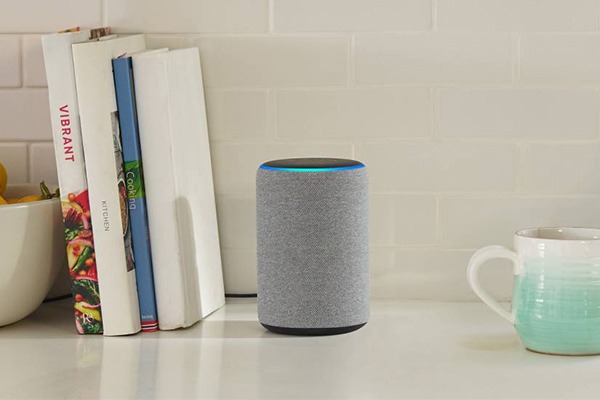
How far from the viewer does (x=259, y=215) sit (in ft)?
3.87

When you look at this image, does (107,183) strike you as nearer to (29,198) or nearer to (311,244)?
(29,198)

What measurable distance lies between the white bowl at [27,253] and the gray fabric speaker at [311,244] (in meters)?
0.26

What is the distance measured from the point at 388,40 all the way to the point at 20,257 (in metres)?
0.57

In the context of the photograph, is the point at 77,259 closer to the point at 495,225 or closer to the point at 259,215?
the point at 259,215

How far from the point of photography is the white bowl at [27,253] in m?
1.14

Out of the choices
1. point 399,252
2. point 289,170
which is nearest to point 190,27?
point 289,170

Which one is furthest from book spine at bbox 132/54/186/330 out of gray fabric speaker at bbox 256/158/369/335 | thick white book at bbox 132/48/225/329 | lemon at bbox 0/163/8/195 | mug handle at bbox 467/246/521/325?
mug handle at bbox 467/246/521/325

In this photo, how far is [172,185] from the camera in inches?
46.7

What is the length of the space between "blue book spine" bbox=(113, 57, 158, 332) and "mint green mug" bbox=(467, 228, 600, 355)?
0.44 meters

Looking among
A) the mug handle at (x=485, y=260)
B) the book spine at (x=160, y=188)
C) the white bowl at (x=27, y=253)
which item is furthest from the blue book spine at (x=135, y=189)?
the mug handle at (x=485, y=260)

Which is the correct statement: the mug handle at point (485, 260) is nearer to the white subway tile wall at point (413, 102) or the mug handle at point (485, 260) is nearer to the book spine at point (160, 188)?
the white subway tile wall at point (413, 102)

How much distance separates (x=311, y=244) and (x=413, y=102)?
307mm

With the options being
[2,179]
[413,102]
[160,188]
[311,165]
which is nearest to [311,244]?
[311,165]

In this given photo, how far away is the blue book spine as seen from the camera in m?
1.17
